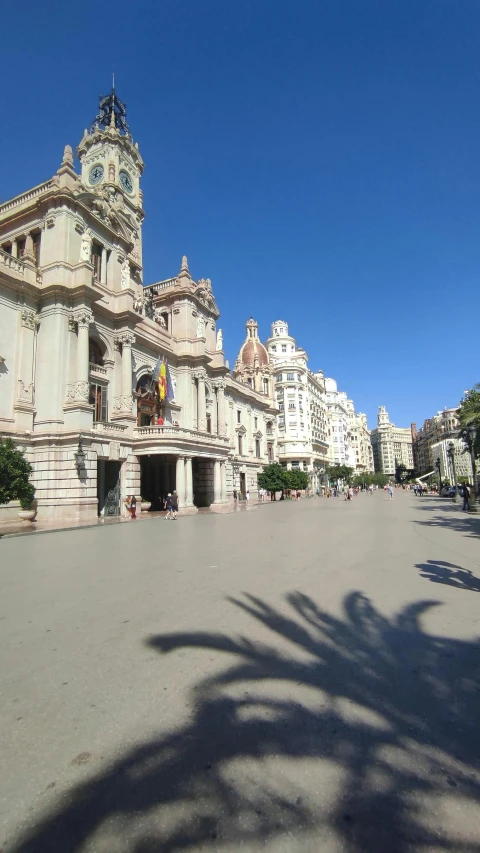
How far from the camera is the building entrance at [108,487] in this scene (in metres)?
23.8

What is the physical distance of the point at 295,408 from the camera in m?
72.6

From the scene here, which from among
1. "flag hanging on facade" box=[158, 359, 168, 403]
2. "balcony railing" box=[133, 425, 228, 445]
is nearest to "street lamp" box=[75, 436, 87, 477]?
"balcony railing" box=[133, 425, 228, 445]

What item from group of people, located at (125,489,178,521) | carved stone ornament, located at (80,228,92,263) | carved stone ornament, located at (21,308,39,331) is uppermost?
carved stone ornament, located at (80,228,92,263)

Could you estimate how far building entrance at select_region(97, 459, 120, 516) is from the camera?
23.8 m

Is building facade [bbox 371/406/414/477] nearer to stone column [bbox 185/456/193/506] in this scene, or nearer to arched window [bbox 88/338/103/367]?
stone column [bbox 185/456/193/506]

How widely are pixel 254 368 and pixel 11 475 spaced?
42.4 meters

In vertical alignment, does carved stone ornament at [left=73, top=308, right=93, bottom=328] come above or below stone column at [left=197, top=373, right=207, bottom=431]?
above

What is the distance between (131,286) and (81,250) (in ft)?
19.1

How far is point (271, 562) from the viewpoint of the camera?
26.9 feet

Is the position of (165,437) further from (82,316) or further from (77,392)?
(82,316)

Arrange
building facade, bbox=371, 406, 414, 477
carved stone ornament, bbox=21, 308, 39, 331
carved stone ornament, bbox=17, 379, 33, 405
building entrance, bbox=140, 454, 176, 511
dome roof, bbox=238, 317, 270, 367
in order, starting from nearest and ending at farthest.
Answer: carved stone ornament, bbox=17, 379, 33, 405 < carved stone ornament, bbox=21, 308, 39, 331 < building entrance, bbox=140, 454, 176, 511 < dome roof, bbox=238, 317, 270, 367 < building facade, bbox=371, 406, 414, 477

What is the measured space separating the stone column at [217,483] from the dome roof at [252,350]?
26757mm

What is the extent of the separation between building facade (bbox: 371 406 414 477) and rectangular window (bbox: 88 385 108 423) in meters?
168

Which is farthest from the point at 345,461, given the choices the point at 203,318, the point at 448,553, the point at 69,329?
the point at 448,553
